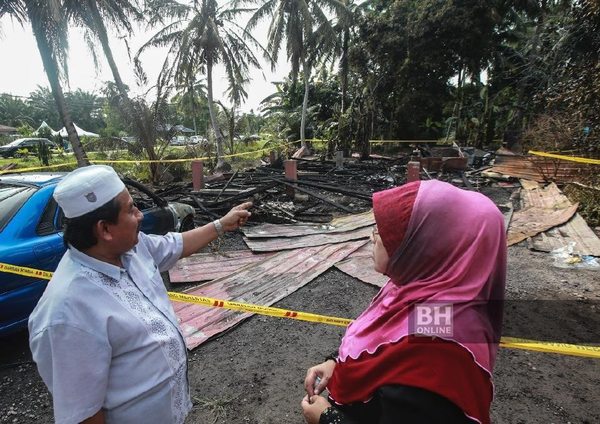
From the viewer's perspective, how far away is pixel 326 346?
10.8 ft

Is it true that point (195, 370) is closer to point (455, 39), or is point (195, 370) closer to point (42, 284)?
point (42, 284)

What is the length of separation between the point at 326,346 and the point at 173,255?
6.46 feet

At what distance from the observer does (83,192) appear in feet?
4.06

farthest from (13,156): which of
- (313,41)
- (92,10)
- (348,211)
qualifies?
(348,211)

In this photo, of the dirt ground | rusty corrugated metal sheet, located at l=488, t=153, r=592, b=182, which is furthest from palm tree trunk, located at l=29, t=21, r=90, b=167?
rusty corrugated metal sheet, located at l=488, t=153, r=592, b=182

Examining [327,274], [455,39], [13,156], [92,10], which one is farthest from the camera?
[13,156]

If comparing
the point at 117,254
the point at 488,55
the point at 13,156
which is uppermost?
the point at 488,55

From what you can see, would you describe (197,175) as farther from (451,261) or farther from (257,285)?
(451,261)

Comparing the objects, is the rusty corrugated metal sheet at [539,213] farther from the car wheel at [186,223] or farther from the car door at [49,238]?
the car door at [49,238]

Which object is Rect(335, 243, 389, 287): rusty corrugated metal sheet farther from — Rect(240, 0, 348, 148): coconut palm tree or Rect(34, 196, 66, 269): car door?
Rect(240, 0, 348, 148): coconut palm tree

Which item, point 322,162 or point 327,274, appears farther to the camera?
point 322,162

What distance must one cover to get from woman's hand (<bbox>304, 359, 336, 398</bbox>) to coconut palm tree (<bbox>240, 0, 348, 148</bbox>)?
1901 centimetres

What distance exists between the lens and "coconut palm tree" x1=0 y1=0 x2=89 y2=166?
9.17 metres

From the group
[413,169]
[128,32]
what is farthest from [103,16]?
[413,169]
